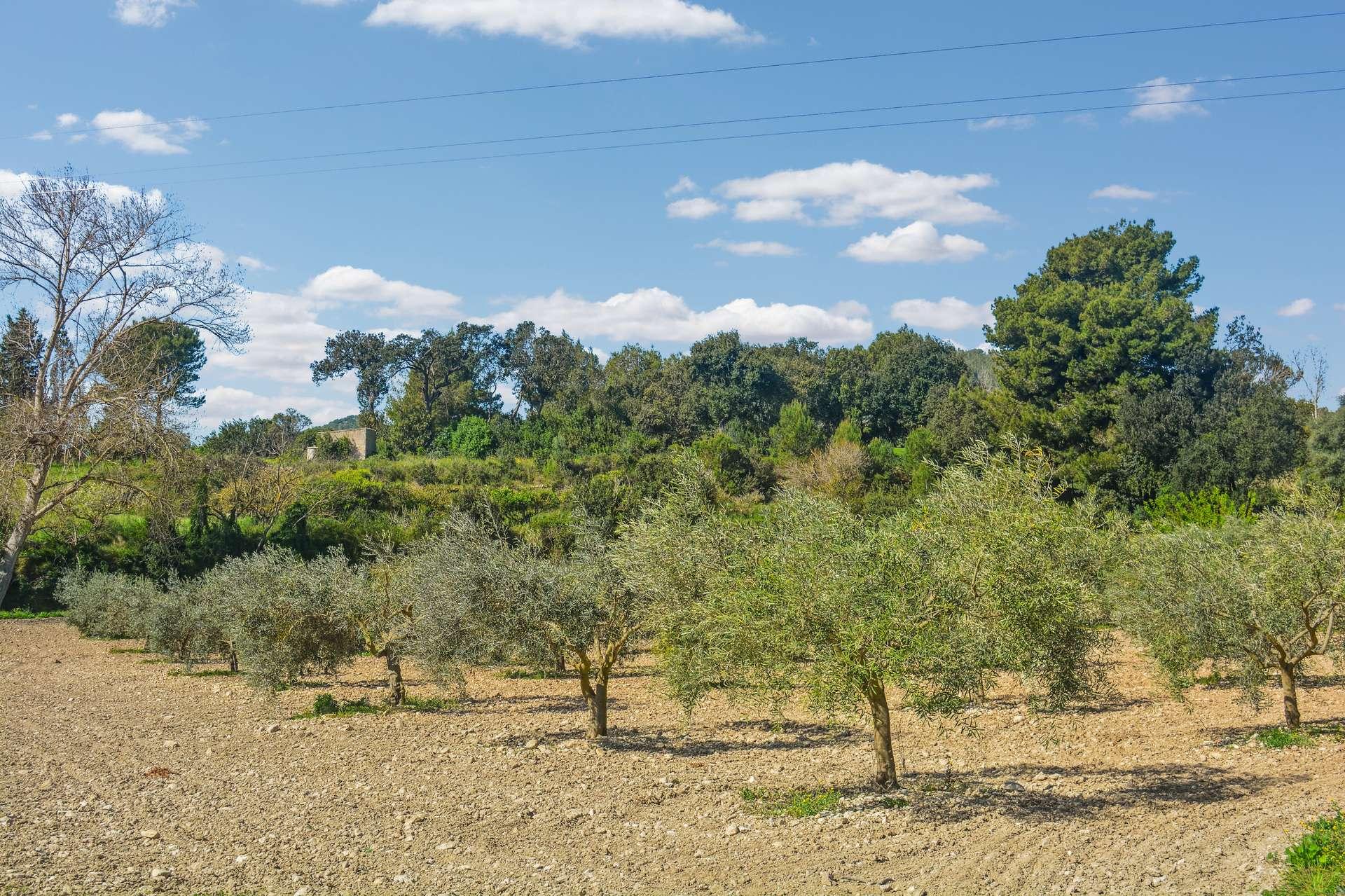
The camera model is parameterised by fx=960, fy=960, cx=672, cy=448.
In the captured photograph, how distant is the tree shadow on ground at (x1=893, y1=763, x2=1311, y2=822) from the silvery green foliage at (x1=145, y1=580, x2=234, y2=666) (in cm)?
1734

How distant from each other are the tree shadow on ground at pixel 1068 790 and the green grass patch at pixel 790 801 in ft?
3.34

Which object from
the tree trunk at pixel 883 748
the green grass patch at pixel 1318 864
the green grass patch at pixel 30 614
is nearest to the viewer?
the green grass patch at pixel 1318 864

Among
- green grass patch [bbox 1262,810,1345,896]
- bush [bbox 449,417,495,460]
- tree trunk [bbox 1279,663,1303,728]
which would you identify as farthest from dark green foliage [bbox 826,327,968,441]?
green grass patch [bbox 1262,810,1345,896]

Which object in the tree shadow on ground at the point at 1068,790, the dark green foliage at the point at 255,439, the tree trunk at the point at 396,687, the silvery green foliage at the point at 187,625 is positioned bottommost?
the tree shadow on ground at the point at 1068,790

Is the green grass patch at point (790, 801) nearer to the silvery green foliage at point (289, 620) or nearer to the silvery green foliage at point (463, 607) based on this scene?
the silvery green foliage at point (463, 607)

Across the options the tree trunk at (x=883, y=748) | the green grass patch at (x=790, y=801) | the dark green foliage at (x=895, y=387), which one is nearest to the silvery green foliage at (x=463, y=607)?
the green grass patch at (x=790, y=801)

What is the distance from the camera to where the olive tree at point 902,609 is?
10992mm

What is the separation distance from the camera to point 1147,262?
185 ft

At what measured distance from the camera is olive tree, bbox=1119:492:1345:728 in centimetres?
1480

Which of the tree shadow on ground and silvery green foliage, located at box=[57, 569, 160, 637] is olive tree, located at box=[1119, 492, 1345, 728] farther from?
silvery green foliage, located at box=[57, 569, 160, 637]

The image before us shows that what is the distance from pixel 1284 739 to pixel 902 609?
27.6 ft

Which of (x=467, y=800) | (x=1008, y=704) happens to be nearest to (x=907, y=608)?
(x=467, y=800)

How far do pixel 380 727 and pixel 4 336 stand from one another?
54.7 ft

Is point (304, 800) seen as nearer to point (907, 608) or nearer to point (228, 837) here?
point (228, 837)
